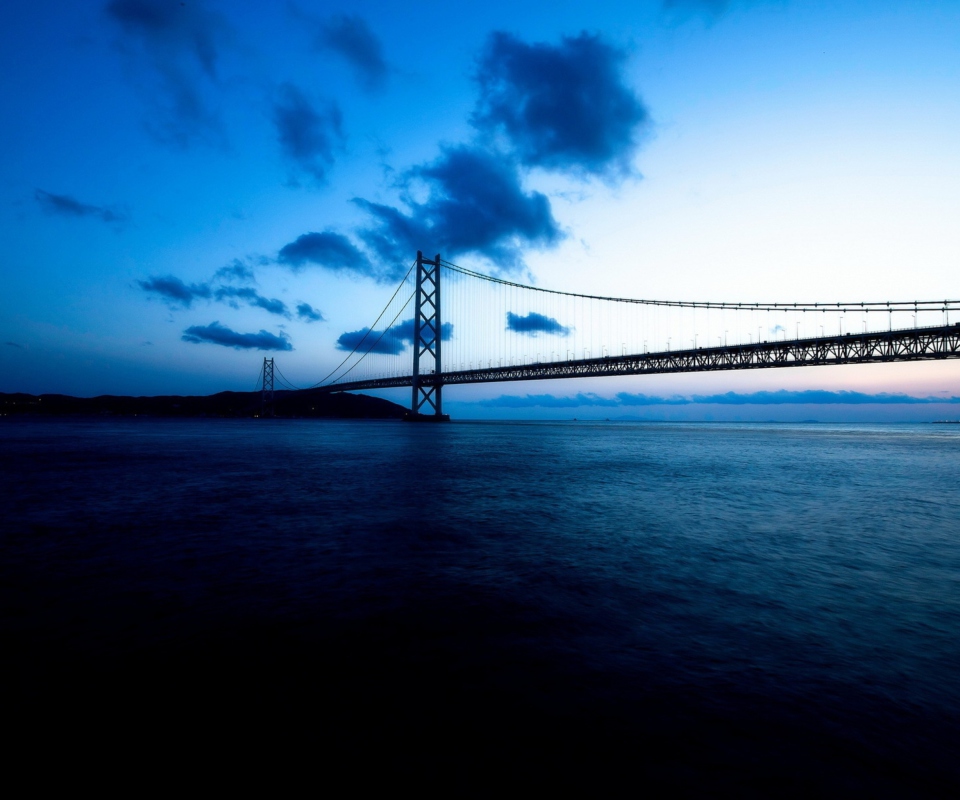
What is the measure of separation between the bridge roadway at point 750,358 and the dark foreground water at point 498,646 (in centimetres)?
3873

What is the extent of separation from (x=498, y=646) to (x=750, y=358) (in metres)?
51.6

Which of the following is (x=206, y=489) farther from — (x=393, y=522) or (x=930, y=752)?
(x=930, y=752)

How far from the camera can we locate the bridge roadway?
3741 cm

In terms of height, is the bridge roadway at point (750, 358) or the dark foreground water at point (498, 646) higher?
the bridge roadway at point (750, 358)

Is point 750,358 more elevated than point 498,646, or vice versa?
point 750,358

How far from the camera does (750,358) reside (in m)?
47.5

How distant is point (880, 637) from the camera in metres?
4.05

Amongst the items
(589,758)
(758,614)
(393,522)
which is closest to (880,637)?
(758,614)

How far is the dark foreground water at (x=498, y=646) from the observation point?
2.50 meters

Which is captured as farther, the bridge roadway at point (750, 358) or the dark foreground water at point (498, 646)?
the bridge roadway at point (750, 358)

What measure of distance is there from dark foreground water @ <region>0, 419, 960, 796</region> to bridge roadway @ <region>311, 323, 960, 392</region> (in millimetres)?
38729

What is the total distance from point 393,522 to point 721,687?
6181 mm

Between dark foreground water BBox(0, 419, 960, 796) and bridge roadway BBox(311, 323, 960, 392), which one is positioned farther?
bridge roadway BBox(311, 323, 960, 392)

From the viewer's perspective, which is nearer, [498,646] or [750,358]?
[498,646]
